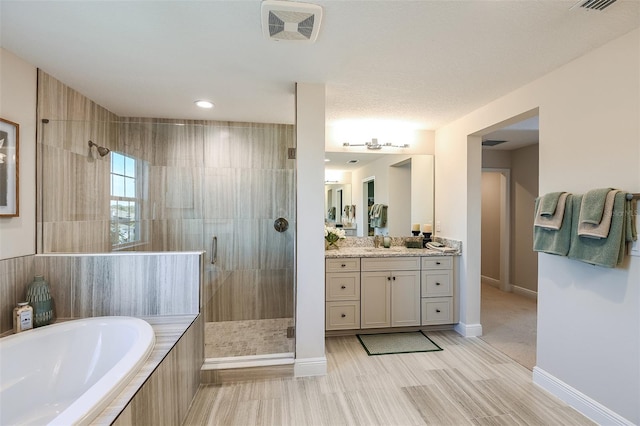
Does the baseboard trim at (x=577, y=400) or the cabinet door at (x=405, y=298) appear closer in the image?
Result: the baseboard trim at (x=577, y=400)

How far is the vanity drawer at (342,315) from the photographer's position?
9.68ft

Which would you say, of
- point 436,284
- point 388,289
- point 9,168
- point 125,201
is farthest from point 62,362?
point 436,284

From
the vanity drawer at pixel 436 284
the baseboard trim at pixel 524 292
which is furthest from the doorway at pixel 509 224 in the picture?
the vanity drawer at pixel 436 284

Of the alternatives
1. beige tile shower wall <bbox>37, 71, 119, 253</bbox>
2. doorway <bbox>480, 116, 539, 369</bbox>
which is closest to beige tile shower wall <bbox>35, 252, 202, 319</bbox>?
beige tile shower wall <bbox>37, 71, 119, 253</bbox>

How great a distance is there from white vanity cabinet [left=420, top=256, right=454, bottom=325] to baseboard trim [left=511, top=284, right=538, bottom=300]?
2.03 metres

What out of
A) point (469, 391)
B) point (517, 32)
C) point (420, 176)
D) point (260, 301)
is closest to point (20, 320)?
point (260, 301)

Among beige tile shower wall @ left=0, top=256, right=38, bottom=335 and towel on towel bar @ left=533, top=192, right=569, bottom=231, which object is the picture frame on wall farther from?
towel on towel bar @ left=533, top=192, right=569, bottom=231

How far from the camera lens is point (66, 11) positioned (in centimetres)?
150

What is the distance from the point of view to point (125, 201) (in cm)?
269

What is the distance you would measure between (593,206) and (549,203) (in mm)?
293

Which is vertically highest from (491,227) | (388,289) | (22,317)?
(491,227)

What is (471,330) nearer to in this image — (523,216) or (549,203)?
(549,203)

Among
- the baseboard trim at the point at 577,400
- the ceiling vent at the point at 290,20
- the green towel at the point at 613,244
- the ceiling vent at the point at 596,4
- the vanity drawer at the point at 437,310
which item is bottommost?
the baseboard trim at the point at 577,400

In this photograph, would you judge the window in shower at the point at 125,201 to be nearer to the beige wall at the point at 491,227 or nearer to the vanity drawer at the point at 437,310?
the vanity drawer at the point at 437,310
